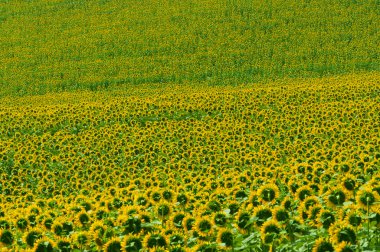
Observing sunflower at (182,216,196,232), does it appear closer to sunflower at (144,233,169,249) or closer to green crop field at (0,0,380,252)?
green crop field at (0,0,380,252)

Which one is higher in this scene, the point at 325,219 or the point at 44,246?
the point at 325,219

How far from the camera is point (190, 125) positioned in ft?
50.0

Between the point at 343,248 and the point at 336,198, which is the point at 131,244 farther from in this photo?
the point at 336,198

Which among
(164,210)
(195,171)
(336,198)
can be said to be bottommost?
(195,171)

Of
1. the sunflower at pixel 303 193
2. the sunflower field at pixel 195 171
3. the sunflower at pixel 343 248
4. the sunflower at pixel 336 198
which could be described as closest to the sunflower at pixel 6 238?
the sunflower field at pixel 195 171

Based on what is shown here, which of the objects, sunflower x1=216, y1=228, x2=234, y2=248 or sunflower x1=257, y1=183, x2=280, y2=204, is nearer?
sunflower x1=216, y1=228, x2=234, y2=248

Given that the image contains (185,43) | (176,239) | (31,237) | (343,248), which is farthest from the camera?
(185,43)

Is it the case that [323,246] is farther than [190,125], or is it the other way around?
[190,125]

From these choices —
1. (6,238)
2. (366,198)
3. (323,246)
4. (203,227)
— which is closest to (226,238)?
(203,227)

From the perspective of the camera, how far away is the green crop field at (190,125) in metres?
4.62

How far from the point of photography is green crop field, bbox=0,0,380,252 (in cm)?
462

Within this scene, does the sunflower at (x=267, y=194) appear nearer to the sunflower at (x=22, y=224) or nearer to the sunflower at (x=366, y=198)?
the sunflower at (x=366, y=198)

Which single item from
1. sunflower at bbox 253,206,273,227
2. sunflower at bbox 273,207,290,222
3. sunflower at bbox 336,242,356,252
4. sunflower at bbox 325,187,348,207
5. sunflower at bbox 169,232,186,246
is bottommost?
sunflower at bbox 169,232,186,246

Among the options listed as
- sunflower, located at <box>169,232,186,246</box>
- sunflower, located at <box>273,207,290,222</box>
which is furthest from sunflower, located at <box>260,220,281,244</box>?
sunflower, located at <box>169,232,186,246</box>
